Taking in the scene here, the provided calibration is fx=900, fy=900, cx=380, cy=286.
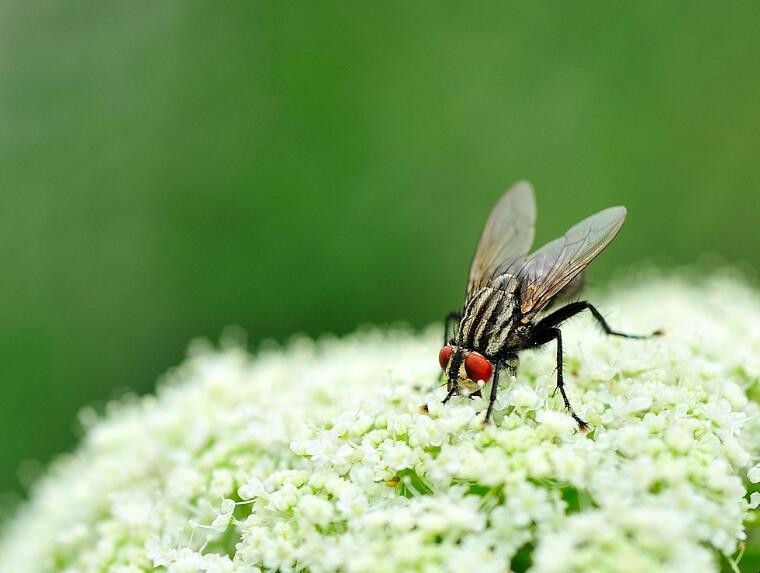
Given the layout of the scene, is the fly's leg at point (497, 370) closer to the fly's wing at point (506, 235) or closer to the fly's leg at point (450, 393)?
the fly's leg at point (450, 393)

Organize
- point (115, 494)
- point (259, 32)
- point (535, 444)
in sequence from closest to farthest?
point (535, 444), point (115, 494), point (259, 32)

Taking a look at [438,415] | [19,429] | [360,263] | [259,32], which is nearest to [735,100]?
[360,263]

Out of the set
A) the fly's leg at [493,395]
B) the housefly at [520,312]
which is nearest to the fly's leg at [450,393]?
the housefly at [520,312]

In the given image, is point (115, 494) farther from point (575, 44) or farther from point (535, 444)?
point (575, 44)

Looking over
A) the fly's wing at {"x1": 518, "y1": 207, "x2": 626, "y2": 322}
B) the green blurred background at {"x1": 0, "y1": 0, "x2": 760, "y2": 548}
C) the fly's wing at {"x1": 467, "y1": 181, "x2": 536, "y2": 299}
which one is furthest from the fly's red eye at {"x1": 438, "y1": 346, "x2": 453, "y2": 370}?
the green blurred background at {"x1": 0, "y1": 0, "x2": 760, "y2": 548}

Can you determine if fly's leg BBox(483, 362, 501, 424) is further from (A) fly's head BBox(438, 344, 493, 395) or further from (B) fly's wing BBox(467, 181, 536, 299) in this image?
(B) fly's wing BBox(467, 181, 536, 299)

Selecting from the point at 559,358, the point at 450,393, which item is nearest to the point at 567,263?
the point at 559,358
